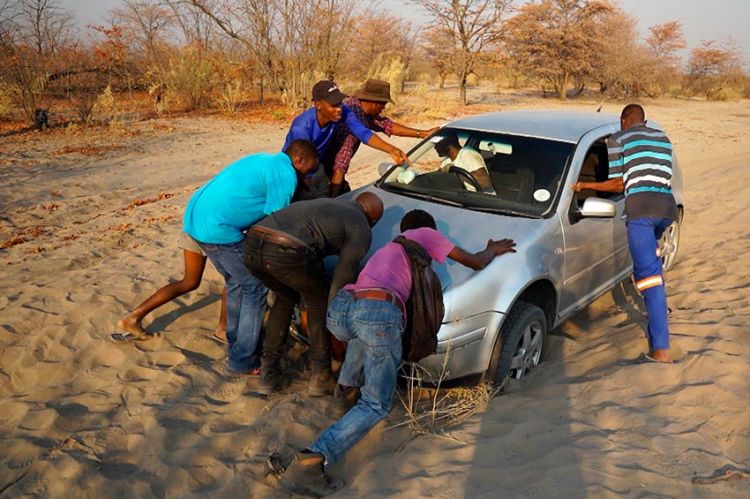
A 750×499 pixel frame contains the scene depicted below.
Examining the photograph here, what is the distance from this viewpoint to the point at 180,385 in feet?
13.6

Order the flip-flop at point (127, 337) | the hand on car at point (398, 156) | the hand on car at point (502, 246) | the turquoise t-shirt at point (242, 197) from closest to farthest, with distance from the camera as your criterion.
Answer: the hand on car at point (502, 246), the turquoise t-shirt at point (242, 197), the flip-flop at point (127, 337), the hand on car at point (398, 156)

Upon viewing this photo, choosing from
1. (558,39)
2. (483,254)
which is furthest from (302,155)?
(558,39)

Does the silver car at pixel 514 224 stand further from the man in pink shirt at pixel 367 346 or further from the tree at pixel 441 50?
the tree at pixel 441 50

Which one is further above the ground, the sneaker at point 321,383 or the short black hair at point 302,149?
the short black hair at point 302,149

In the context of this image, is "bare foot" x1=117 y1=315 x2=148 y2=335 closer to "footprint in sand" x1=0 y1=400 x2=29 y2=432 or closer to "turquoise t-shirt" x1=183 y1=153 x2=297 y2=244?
"footprint in sand" x1=0 y1=400 x2=29 y2=432

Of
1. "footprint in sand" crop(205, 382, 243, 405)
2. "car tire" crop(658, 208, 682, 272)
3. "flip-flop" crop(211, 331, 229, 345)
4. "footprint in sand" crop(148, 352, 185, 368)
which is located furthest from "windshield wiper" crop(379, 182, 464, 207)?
"car tire" crop(658, 208, 682, 272)

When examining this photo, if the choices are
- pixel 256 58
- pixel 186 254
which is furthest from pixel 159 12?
pixel 186 254

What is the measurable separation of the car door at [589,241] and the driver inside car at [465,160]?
2.10 ft

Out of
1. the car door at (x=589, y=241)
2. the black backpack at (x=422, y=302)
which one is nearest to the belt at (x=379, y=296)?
the black backpack at (x=422, y=302)

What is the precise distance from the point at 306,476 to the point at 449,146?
3.08 m

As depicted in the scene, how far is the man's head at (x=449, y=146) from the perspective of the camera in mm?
5109

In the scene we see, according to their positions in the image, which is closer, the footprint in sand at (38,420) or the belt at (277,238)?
the belt at (277,238)

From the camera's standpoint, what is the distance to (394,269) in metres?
3.31

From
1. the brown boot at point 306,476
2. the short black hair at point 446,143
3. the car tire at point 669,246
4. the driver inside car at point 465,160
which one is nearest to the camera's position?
the brown boot at point 306,476
